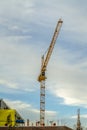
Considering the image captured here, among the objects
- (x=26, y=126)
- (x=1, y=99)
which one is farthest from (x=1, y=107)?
(x=26, y=126)

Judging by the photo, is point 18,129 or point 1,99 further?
point 1,99

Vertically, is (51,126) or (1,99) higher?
(1,99)

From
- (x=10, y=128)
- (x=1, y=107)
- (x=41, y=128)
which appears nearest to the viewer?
(x=10, y=128)

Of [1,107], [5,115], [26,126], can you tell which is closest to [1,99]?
[1,107]

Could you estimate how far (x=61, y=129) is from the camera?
120 metres

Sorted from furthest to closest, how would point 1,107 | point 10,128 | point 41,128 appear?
point 1,107 → point 41,128 → point 10,128

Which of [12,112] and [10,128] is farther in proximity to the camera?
[12,112]

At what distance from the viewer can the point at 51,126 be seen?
397 feet

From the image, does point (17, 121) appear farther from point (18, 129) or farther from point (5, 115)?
point (18, 129)

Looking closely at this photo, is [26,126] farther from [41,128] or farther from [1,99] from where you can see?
[1,99]

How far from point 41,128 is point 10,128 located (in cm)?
1160

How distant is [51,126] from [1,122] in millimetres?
14535

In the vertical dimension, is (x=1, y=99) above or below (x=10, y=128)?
above

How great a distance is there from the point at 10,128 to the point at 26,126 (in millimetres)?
7655
